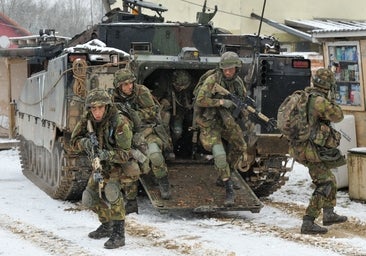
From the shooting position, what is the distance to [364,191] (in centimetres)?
1021

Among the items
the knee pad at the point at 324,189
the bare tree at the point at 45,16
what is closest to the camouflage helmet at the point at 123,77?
the knee pad at the point at 324,189

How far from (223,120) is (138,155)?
189 cm

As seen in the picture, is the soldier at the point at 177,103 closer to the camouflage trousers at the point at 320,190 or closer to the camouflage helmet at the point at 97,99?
the camouflage trousers at the point at 320,190

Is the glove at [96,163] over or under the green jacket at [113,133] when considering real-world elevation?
under

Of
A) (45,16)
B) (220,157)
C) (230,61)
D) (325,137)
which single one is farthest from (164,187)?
(45,16)

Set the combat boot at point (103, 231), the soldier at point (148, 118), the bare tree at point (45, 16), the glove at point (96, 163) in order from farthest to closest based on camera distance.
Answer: the bare tree at point (45, 16) → the soldier at point (148, 118) → the combat boot at point (103, 231) → the glove at point (96, 163)

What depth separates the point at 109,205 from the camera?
756cm

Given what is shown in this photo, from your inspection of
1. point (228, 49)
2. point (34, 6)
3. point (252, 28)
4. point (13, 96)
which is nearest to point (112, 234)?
point (228, 49)

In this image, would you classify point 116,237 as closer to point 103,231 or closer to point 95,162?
point 103,231

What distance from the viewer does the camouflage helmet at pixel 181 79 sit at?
10.2 metres

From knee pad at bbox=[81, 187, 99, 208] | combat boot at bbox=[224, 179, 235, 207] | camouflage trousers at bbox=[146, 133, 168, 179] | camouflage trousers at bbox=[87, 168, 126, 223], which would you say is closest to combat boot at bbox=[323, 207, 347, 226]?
combat boot at bbox=[224, 179, 235, 207]

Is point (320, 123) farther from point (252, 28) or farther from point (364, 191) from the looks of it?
point (252, 28)

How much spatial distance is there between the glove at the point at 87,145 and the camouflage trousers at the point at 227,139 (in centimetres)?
209

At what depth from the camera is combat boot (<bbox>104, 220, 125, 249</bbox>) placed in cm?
737
